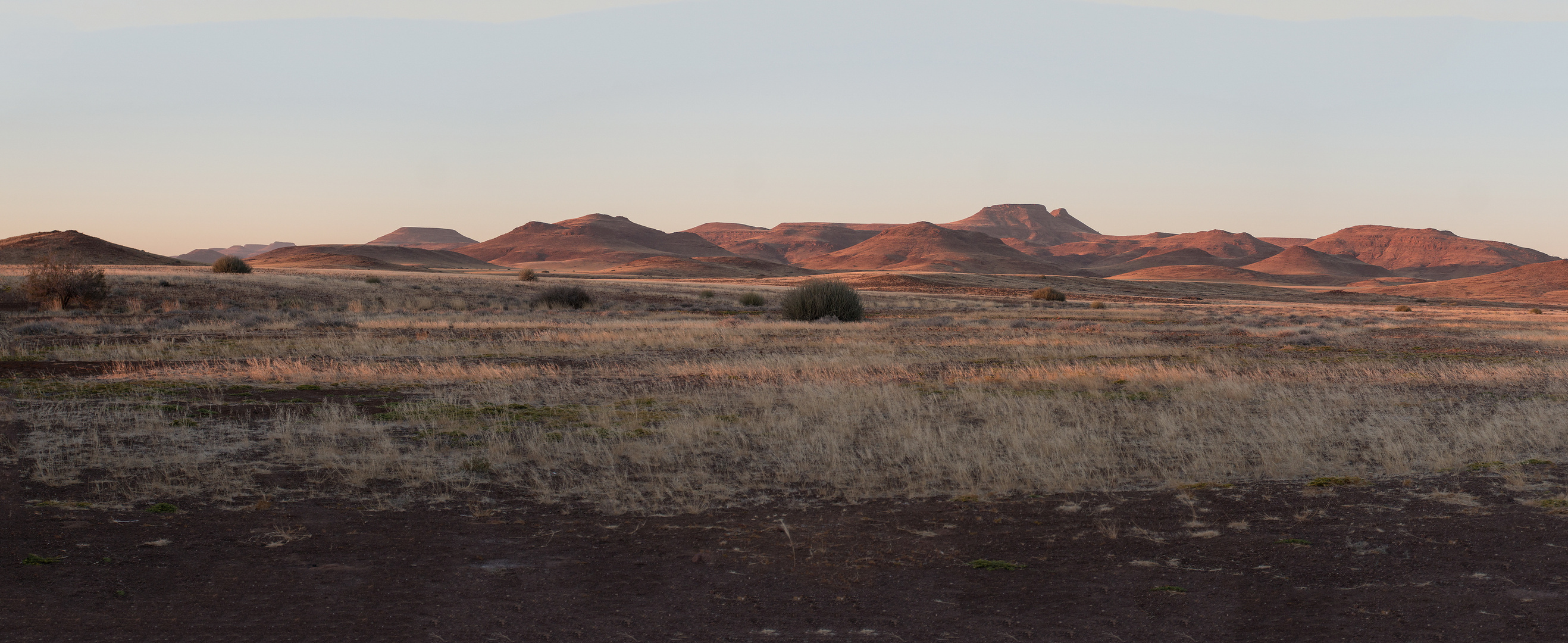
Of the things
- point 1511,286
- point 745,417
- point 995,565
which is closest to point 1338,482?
point 995,565

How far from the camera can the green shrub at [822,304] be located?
34.1 meters

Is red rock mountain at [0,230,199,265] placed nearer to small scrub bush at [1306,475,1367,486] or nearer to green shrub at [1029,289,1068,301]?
green shrub at [1029,289,1068,301]

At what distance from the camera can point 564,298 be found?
4300cm

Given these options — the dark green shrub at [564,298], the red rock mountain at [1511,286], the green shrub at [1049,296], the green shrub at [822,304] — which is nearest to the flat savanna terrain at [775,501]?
the green shrub at [822,304]

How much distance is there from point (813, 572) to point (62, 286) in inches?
1416

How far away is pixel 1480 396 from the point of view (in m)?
14.2

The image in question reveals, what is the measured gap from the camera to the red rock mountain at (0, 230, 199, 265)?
8550cm

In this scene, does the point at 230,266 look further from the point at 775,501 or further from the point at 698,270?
the point at 698,270

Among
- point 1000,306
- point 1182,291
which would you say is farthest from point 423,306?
point 1182,291

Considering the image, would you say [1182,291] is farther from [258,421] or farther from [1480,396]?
[258,421]

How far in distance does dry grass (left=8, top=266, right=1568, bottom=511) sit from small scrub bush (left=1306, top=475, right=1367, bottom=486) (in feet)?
1.36

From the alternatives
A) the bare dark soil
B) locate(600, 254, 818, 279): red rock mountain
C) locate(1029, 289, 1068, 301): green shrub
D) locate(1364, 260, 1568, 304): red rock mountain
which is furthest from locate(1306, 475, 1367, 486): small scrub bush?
locate(1364, 260, 1568, 304): red rock mountain

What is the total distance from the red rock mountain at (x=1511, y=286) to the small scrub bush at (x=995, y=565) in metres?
131

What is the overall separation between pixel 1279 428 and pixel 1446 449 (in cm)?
166
